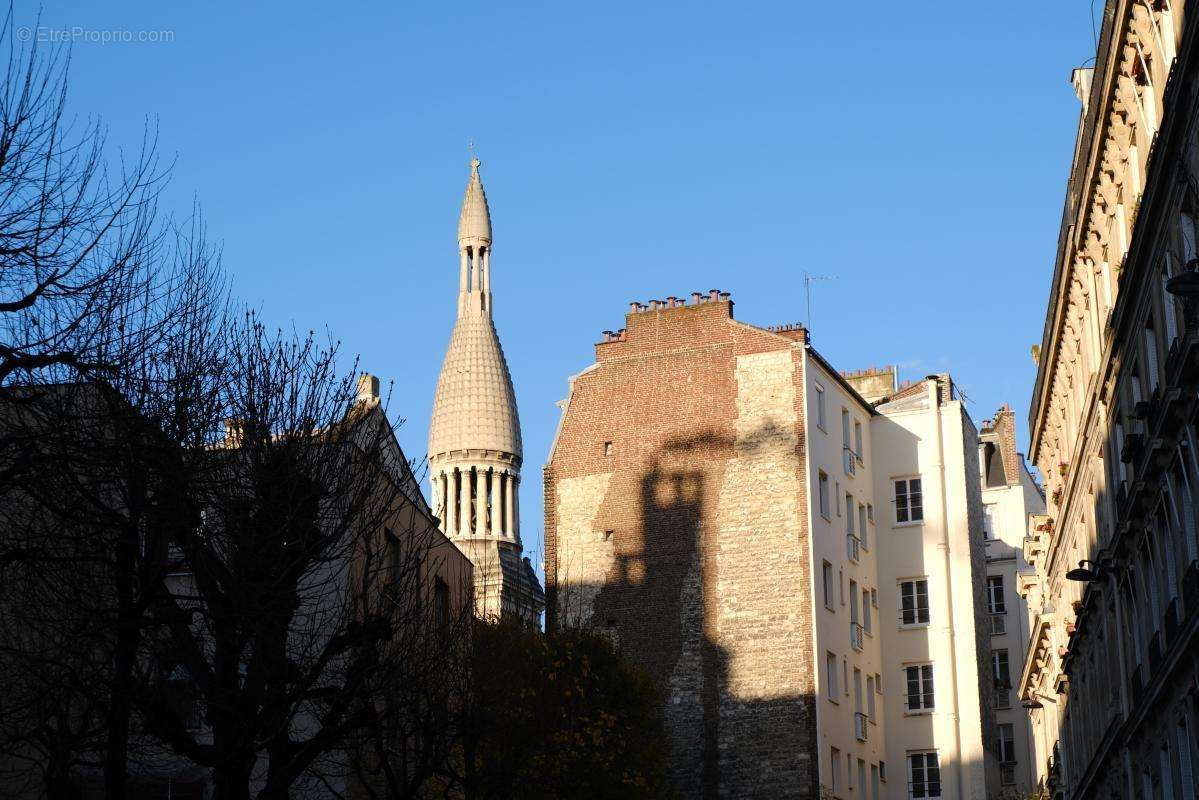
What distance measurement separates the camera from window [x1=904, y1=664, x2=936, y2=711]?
60125mm

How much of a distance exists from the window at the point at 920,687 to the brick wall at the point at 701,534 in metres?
7.23

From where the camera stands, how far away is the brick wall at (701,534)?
179 ft

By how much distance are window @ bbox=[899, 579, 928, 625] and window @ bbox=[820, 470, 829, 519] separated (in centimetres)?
548

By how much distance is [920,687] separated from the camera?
198 feet

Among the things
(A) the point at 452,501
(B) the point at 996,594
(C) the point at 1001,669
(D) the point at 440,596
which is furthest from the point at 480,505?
(D) the point at 440,596

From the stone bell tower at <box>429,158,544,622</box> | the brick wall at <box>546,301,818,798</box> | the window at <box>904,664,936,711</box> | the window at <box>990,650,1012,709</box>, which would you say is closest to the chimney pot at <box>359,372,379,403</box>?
the brick wall at <box>546,301,818,798</box>

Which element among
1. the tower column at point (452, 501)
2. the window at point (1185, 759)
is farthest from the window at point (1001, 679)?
the window at point (1185, 759)

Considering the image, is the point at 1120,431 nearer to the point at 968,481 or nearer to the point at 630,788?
the point at 630,788

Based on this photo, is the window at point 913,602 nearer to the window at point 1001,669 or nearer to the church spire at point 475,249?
the window at point 1001,669

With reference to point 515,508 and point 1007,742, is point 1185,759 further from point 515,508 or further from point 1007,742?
point 515,508

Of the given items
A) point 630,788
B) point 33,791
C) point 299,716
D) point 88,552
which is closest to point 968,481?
point 630,788

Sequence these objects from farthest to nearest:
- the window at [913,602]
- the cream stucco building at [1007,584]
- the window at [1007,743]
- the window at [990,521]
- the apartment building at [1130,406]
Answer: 1. the window at [990,521]
2. the window at [1007,743]
3. the cream stucco building at [1007,584]
4. the window at [913,602]
5. the apartment building at [1130,406]

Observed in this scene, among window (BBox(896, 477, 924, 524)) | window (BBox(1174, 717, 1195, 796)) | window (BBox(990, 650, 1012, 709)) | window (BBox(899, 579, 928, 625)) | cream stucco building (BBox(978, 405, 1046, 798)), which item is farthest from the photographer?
window (BBox(990, 650, 1012, 709))

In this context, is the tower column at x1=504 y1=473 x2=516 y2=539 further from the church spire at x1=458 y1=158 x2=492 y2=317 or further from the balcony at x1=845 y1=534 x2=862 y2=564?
the balcony at x1=845 y1=534 x2=862 y2=564
